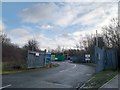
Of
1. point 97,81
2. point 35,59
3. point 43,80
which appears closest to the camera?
point 97,81

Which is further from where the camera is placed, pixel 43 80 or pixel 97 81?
pixel 43 80

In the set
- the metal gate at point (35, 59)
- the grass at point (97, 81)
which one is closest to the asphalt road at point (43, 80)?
the grass at point (97, 81)

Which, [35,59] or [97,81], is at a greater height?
[35,59]

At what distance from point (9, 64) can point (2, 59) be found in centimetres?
345

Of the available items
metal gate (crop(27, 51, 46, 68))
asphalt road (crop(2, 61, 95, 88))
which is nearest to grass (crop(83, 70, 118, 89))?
asphalt road (crop(2, 61, 95, 88))

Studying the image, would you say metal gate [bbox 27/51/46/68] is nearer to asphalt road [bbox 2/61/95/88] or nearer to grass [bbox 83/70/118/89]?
asphalt road [bbox 2/61/95/88]

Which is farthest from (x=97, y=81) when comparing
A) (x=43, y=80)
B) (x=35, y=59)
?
(x=35, y=59)

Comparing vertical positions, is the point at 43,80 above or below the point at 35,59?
below

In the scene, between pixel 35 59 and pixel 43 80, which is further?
pixel 35 59

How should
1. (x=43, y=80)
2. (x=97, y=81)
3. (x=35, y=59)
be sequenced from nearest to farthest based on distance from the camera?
(x=97, y=81)
(x=43, y=80)
(x=35, y=59)

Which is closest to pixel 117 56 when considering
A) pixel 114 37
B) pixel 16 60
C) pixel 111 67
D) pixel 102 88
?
pixel 111 67

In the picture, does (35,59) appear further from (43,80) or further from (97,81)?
(97,81)

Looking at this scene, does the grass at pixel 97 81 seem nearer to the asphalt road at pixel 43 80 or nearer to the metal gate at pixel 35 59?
the asphalt road at pixel 43 80

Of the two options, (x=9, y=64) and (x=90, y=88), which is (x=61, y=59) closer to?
(x=9, y=64)
